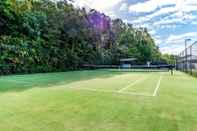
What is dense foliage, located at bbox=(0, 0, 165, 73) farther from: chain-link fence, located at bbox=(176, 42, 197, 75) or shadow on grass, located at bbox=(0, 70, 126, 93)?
chain-link fence, located at bbox=(176, 42, 197, 75)

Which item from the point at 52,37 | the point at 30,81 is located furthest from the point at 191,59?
the point at 52,37

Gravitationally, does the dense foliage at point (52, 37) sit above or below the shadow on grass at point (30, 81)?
above

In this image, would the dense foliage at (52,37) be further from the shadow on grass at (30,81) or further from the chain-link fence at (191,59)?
the chain-link fence at (191,59)

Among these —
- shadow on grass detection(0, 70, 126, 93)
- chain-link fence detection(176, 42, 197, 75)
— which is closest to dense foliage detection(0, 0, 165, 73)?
shadow on grass detection(0, 70, 126, 93)

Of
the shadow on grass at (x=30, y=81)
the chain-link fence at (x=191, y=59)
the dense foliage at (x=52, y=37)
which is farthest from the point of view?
the dense foliage at (x=52, y=37)

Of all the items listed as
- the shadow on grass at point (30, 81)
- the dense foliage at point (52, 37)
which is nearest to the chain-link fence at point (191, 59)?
the shadow on grass at point (30, 81)

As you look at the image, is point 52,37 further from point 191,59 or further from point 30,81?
point 191,59

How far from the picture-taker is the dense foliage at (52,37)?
57.6 ft

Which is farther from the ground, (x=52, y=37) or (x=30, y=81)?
(x=52, y=37)

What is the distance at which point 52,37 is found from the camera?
2342 cm

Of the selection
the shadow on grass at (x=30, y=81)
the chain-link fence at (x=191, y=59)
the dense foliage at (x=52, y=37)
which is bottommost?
the shadow on grass at (x=30, y=81)

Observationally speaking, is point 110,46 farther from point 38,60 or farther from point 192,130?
point 192,130

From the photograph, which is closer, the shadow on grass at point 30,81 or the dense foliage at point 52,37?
the shadow on grass at point 30,81

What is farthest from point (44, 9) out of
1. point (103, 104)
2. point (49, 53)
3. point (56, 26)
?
point (103, 104)
